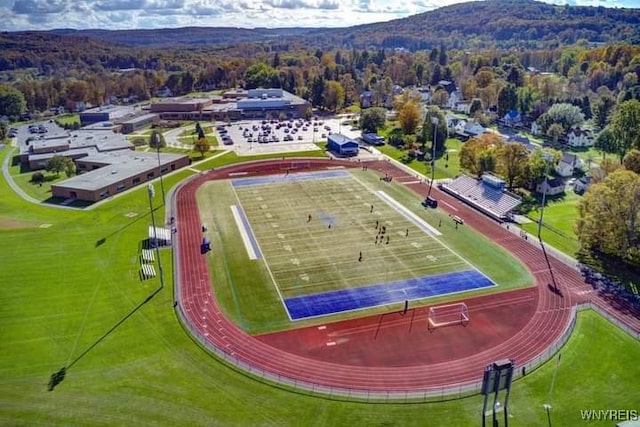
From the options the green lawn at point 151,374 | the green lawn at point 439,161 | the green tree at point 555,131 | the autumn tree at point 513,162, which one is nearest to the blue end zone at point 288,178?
the green lawn at point 439,161

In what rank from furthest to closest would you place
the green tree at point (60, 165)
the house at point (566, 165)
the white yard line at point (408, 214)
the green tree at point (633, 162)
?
1. the green tree at point (60, 165)
2. the house at point (566, 165)
3. the green tree at point (633, 162)
4. the white yard line at point (408, 214)

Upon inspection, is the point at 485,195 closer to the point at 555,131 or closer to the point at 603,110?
the point at 555,131

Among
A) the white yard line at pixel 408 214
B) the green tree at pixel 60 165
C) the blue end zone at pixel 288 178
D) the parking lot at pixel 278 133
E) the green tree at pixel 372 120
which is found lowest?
the parking lot at pixel 278 133

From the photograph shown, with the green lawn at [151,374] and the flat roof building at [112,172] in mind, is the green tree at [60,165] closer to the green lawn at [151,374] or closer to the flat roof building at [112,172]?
the flat roof building at [112,172]

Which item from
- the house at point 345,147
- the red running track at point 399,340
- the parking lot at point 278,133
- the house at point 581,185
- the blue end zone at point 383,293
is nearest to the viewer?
the red running track at point 399,340

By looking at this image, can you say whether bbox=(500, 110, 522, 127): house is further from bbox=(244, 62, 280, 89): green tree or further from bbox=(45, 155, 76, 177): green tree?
bbox=(45, 155, 76, 177): green tree

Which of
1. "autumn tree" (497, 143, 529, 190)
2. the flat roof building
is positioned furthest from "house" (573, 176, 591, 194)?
the flat roof building
